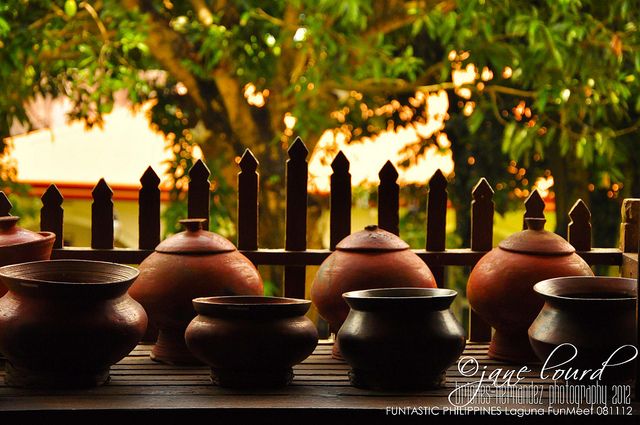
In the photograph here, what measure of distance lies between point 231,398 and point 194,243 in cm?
65

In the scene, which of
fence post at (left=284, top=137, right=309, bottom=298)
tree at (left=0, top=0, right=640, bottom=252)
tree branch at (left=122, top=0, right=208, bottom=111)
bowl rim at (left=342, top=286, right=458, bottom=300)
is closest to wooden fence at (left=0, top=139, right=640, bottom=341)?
fence post at (left=284, top=137, right=309, bottom=298)

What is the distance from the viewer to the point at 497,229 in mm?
12906

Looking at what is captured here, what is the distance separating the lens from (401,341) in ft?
8.70

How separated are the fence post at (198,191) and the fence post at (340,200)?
46 cm

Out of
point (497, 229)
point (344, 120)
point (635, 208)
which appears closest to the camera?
point (635, 208)

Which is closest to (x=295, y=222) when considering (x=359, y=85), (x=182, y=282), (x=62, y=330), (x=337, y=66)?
(x=182, y=282)

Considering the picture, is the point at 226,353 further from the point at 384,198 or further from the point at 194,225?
the point at 384,198

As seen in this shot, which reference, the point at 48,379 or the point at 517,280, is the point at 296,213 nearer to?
the point at 517,280

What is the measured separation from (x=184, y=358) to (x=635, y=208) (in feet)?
5.53

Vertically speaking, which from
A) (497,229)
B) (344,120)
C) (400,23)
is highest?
(400,23)

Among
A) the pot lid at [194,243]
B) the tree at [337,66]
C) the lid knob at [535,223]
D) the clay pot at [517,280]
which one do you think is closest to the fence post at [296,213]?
the pot lid at [194,243]

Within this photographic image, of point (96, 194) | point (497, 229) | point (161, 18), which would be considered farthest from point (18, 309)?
point (497, 229)

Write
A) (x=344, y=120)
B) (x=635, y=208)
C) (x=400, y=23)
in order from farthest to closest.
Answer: (x=344, y=120) → (x=400, y=23) → (x=635, y=208)

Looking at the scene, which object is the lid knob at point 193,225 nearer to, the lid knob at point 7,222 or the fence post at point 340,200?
the lid knob at point 7,222
